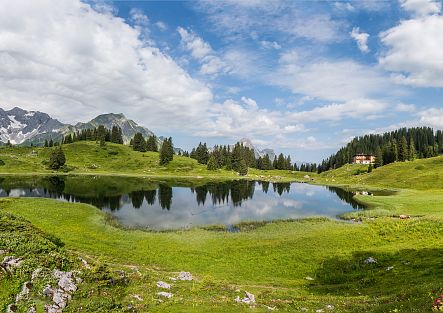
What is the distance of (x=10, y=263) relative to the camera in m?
21.9

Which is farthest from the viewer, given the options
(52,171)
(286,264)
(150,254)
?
(52,171)

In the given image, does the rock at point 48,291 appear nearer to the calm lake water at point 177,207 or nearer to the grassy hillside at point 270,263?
the grassy hillside at point 270,263

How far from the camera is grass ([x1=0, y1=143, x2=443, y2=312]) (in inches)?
893

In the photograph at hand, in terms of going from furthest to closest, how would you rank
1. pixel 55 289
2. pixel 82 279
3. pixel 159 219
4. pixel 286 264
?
pixel 159 219, pixel 286 264, pixel 82 279, pixel 55 289

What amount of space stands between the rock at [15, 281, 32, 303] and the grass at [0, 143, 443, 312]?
549 mm

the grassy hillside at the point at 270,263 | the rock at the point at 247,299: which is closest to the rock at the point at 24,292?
the grassy hillside at the point at 270,263

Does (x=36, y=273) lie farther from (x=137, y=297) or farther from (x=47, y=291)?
(x=137, y=297)

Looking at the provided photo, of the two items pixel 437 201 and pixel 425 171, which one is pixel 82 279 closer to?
pixel 437 201

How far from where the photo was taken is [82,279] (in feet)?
78.5

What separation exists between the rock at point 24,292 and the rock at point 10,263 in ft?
6.28

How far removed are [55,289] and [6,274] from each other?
3.59m

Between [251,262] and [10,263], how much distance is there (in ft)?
86.9

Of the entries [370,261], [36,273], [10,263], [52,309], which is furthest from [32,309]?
[370,261]

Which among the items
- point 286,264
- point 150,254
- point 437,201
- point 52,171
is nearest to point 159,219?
point 150,254
